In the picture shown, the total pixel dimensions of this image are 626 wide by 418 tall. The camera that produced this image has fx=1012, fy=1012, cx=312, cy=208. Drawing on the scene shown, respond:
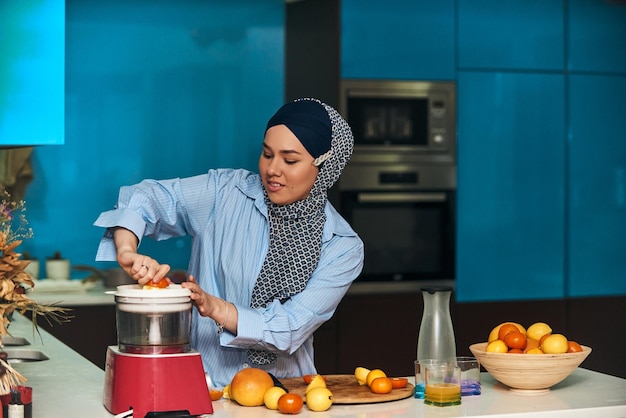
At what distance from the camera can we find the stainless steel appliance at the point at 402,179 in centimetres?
449

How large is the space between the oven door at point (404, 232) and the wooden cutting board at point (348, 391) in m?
2.05

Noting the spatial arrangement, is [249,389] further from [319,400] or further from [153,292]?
[153,292]

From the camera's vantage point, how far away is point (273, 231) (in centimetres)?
263

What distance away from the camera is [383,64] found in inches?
177

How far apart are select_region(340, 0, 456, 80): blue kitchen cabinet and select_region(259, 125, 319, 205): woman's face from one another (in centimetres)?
196

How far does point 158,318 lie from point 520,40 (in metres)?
3.13

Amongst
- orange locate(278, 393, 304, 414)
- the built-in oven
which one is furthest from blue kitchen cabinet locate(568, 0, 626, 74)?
orange locate(278, 393, 304, 414)

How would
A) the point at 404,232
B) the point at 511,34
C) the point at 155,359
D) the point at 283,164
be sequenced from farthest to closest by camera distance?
the point at 511,34, the point at 404,232, the point at 283,164, the point at 155,359

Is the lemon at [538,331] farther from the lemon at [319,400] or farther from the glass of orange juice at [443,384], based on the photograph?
the lemon at [319,400]

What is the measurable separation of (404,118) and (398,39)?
358 millimetres

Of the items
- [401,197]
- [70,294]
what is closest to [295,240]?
[70,294]

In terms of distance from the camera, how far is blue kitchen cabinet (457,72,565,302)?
4.68m

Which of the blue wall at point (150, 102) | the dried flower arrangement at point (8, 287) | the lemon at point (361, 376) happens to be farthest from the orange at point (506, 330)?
the blue wall at point (150, 102)

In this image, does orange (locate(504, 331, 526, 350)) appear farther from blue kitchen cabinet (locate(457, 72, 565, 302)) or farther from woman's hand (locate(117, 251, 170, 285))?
blue kitchen cabinet (locate(457, 72, 565, 302))
